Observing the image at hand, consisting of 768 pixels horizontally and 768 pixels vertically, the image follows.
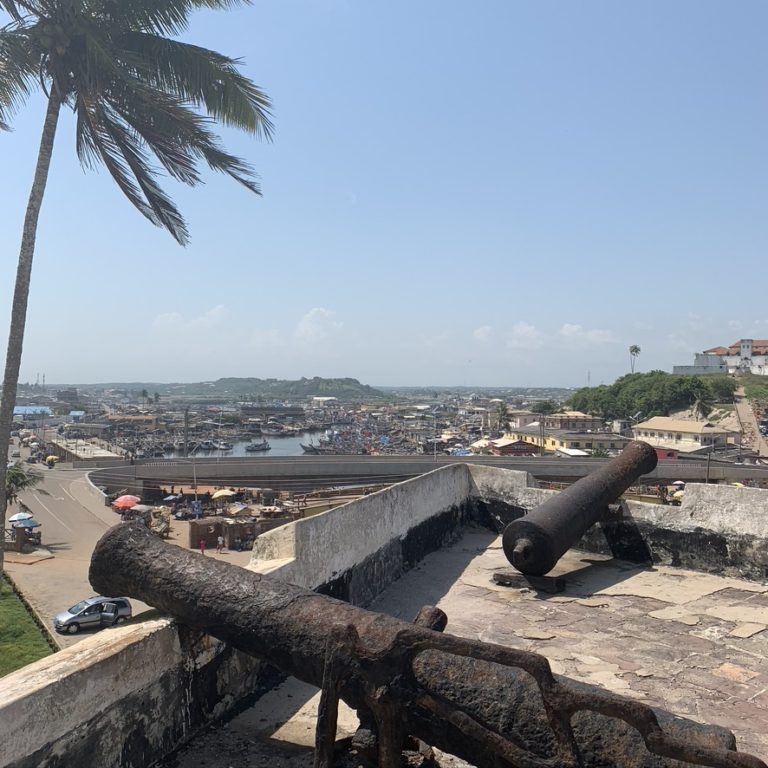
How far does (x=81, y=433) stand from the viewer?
99.1 metres

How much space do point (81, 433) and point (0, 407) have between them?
99.9 m

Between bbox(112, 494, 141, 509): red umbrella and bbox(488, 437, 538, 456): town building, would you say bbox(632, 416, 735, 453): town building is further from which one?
bbox(112, 494, 141, 509): red umbrella

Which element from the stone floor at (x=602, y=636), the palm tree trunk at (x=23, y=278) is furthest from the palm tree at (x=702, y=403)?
the palm tree trunk at (x=23, y=278)

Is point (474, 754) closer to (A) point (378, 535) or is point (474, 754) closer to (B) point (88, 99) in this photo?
(A) point (378, 535)

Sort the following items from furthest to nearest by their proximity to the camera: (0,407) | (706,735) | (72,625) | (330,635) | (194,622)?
(72,625)
(0,407)
(194,622)
(330,635)
(706,735)

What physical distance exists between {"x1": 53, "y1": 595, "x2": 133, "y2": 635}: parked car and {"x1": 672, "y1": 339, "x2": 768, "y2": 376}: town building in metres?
113

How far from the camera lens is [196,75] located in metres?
9.15

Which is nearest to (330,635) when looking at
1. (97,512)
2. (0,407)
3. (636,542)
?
(636,542)

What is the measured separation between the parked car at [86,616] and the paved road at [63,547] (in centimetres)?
25

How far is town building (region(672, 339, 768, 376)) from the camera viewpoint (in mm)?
117438

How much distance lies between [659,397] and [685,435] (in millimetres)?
23487

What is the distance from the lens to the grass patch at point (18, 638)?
1419 centimetres

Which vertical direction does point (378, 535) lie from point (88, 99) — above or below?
below

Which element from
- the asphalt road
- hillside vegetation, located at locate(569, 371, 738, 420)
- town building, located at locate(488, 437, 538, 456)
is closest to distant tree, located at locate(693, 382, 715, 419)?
hillside vegetation, located at locate(569, 371, 738, 420)
